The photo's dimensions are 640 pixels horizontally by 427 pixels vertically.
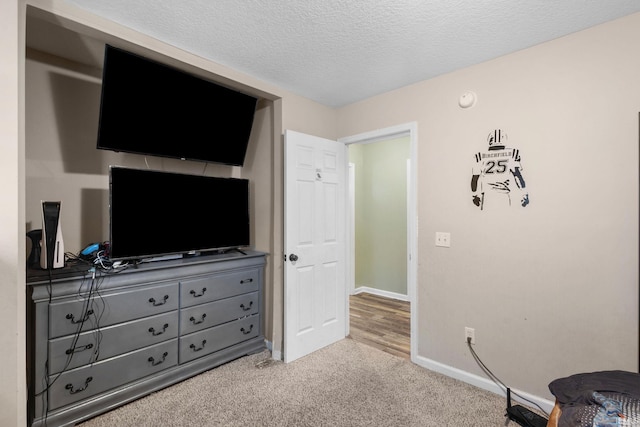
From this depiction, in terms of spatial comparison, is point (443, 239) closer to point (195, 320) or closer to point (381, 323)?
point (381, 323)

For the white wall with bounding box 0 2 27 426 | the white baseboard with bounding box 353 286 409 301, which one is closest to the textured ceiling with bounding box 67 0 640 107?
the white wall with bounding box 0 2 27 426

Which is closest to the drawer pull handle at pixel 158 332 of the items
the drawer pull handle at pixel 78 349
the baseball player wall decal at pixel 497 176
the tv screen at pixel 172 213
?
the drawer pull handle at pixel 78 349

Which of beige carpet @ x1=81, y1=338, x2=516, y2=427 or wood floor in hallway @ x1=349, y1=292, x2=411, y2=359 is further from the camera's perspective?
wood floor in hallway @ x1=349, y1=292, x2=411, y2=359

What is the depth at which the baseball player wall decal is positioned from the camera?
212 cm

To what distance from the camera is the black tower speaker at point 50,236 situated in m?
1.76

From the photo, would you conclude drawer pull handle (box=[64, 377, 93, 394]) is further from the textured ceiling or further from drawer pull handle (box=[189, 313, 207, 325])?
the textured ceiling

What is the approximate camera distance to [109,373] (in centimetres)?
196

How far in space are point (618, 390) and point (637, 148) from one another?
1332 millimetres

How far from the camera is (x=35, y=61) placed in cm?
213

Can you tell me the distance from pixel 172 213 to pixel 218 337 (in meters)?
1.10

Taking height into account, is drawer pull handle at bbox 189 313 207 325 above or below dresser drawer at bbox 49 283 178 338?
below

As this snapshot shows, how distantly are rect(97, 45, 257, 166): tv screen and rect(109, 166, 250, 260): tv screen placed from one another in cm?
20

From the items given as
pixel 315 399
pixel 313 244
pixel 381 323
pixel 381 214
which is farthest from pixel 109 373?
pixel 381 214

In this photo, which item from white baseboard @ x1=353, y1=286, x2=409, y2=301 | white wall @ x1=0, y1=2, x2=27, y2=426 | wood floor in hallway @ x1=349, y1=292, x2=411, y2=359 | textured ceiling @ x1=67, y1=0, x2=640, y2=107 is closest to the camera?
white wall @ x1=0, y1=2, x2=27, y2=426
